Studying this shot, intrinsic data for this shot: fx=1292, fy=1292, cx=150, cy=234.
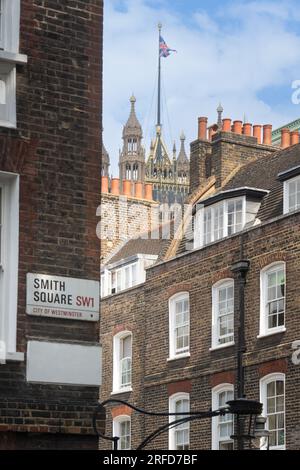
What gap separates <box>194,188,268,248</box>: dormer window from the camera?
1511 inches

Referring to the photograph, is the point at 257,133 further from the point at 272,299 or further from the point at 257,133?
the point at 272,299

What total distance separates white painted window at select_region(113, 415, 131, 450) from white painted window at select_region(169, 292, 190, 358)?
305 cm

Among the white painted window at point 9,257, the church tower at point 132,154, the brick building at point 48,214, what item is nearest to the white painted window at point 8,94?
the brick building at point 48,214

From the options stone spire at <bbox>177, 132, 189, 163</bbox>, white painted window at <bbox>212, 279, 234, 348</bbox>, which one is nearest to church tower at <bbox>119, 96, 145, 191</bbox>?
stone spire at <bbox>177, 132, 189, 163</bbox>

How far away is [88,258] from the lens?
47.7 feet

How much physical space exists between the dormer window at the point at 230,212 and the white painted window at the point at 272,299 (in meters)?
3.32

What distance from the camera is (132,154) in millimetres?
163250

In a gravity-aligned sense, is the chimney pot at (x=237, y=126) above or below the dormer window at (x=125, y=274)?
above

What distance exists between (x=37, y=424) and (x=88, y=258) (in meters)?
2.01

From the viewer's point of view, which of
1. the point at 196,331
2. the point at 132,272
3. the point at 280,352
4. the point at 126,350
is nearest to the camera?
the point at 280,352

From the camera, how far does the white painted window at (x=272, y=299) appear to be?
34.1 meters

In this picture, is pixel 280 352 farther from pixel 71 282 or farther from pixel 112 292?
pixel 71 282

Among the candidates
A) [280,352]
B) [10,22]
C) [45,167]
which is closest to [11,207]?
[45,167]

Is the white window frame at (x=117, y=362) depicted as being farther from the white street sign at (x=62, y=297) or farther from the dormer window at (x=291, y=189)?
the white street sign at (x=62, y=297)
